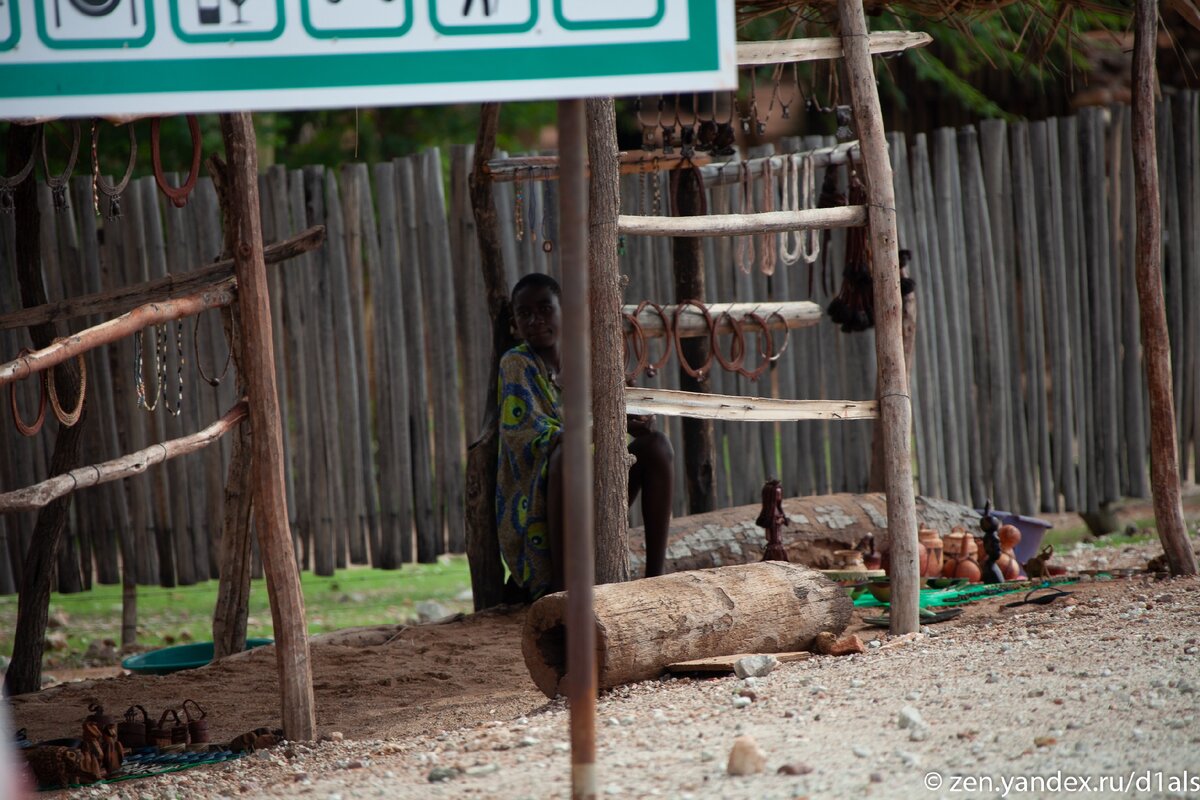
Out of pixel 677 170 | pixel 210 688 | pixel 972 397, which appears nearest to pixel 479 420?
pixel 677 170

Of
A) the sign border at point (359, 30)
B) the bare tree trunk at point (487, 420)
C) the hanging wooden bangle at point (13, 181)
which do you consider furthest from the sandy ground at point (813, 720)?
the hanging wooden bangle at point (13, 181)

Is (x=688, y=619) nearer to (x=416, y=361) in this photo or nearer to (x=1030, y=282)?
(x=416, y=361)

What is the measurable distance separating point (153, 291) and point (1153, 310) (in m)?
4.15

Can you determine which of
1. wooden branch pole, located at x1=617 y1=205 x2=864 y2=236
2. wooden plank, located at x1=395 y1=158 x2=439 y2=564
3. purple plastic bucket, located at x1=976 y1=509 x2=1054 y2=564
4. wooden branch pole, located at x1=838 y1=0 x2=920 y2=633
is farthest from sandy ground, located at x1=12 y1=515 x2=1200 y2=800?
wooden plank, located at x1=395 y1=158 x2=439 y2=564

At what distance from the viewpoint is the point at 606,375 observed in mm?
4094

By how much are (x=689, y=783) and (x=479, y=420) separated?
3.89 meters

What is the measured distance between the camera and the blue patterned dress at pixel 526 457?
5.30m

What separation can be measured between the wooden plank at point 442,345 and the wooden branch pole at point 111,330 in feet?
8.57

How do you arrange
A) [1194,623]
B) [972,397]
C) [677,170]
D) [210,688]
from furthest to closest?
1. [972,397]
2. [677,170]
3. [210,688]
4. [1194,623]

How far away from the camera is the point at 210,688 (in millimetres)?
4867

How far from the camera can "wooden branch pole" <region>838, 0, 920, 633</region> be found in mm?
4406

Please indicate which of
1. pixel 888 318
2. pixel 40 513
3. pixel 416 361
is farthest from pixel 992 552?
pixel 40 513

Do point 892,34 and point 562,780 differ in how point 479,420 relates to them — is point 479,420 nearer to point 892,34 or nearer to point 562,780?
point 892,34

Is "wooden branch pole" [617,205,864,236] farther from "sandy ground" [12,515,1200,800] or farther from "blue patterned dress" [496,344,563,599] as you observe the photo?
"sandy ground" [12,515,1200,800]
